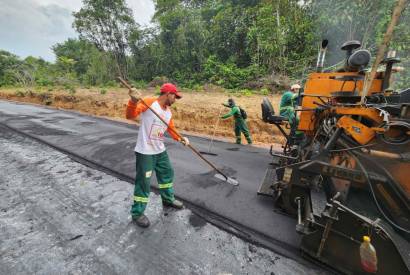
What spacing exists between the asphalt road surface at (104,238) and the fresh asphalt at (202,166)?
263mm

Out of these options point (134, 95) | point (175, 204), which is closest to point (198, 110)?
point (175, 204)

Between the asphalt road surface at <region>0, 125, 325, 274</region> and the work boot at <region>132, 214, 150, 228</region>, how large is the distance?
0.20 feet

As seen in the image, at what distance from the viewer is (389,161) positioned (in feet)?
6.74

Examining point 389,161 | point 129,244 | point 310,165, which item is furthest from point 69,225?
point 389,161

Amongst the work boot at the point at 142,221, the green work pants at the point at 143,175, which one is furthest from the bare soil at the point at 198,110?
the work boot at the point at 142,221

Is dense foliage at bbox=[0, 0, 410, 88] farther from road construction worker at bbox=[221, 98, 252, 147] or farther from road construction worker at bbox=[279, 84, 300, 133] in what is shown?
road construction worker at bbox=[221, 98, 252, 147]

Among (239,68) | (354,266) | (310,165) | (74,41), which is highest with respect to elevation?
(74,41)

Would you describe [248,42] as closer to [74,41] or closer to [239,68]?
[239,68]

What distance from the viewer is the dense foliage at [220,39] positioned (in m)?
11.4

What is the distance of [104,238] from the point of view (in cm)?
255

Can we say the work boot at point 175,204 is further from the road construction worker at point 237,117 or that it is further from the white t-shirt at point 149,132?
the road construction worker at point 237,117

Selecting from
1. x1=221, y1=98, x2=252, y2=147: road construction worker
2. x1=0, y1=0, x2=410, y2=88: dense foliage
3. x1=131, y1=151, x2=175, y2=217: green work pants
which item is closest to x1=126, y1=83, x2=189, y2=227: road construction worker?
x1=131, y1=151, x2=175, y2=217: green work pants

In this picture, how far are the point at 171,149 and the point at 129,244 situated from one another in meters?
3.69

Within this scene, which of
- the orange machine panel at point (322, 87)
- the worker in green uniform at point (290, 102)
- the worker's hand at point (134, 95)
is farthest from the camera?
the worker in green uniform at point (290, 102)
